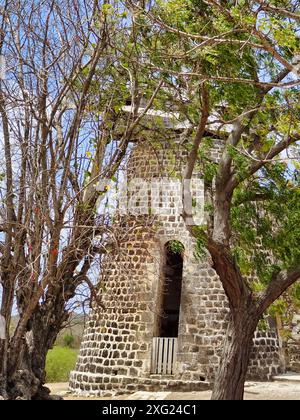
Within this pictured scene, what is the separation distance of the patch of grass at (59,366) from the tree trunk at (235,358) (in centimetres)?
1333

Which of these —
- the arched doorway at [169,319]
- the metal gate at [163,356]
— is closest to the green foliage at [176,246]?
the arched doorway at [169,319]

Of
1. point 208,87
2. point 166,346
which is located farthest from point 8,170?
point 166,346

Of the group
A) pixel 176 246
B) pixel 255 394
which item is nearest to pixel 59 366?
pixel 255 394

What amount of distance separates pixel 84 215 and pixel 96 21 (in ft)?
9.77

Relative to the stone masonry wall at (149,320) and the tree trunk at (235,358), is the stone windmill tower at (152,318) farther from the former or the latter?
the tree trunk at (235,358)

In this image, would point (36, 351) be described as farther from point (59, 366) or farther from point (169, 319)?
point (59, 366)

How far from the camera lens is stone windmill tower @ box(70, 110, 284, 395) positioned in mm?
14711

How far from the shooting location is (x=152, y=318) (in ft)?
49.9

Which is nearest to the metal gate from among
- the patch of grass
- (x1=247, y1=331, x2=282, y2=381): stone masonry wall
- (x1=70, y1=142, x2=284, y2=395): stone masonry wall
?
(x1=70, y1=142, x2=284, y2=395): stone masonry wall

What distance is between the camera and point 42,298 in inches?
340

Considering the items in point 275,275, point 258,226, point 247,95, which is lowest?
point 275,275

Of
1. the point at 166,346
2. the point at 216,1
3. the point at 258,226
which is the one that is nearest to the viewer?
the point at 216,1

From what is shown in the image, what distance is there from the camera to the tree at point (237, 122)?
8.33m

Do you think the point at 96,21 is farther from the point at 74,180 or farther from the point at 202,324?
the point at 202,324
